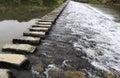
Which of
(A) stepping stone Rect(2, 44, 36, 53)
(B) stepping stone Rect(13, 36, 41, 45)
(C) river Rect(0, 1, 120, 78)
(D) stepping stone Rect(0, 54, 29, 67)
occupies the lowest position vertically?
(C) river Rect(0, 1, 120, 78)

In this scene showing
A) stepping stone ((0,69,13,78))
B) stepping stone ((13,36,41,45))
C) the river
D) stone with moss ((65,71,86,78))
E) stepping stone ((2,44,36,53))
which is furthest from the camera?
stepping stone ((13,36,41,45))

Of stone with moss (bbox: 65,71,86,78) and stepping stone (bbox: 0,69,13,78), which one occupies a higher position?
stepping stone (bbox: 0,69,13,78)

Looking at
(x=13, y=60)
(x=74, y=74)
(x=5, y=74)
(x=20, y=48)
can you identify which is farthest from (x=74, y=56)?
(x=5, y=74)

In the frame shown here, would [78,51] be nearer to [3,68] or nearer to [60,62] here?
[60,62]

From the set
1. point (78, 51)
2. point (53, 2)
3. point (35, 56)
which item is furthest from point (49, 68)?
point (53, 2)

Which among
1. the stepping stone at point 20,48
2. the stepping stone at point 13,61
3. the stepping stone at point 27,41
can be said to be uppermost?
the stepping stone at point 13,61

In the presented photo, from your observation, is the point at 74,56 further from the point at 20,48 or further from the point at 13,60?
the point at 13,60

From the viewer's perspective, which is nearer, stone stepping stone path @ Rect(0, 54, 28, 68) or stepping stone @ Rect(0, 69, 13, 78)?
stepping stone @ Rect(0, 69, 13, 78)

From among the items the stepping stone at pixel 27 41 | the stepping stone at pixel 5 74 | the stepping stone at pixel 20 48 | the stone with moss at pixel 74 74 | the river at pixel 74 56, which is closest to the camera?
the stepping stone at pixel 5 74

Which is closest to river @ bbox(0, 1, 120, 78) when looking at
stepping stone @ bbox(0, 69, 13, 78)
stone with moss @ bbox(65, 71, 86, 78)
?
stone with moss @ bbox(65, 71, 86, 78)

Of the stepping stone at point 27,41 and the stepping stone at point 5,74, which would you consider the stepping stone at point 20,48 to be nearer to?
the stepping stone at point 27,41

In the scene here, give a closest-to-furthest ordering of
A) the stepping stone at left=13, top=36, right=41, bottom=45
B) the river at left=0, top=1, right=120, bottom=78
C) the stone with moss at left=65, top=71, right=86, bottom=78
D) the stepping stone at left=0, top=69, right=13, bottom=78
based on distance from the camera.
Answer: the stepping stone at left=0, top=69, right=13, bottom=78, the stone with moss at left=65, top=71, right=86, bottom=78, the river at left=0, top=1, right=120, bottom=78, the stepping stone at left=13, top=36, right=41, bottom=45

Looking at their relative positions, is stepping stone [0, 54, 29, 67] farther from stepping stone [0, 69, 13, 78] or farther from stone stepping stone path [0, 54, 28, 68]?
stepping stone [0, 69, 13, 78]

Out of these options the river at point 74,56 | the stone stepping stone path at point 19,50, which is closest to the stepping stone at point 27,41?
the stone stepping stone path at point 19,50
